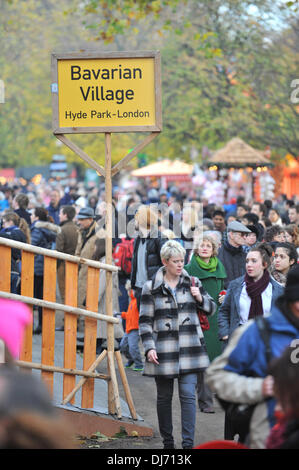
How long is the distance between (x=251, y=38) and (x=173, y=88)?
730 cm

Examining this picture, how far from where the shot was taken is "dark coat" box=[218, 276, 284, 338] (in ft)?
23.3

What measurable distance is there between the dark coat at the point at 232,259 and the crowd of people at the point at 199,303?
0.01 m

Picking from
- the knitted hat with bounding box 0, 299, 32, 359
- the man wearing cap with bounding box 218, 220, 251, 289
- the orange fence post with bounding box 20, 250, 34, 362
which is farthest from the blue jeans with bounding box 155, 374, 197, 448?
the knitted hat with bounding box 0, 299, 32, 359

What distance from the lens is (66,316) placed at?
7523 millimetres

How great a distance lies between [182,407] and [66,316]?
1.25m

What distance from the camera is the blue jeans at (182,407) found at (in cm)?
703

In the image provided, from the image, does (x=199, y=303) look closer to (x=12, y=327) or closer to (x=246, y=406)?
(x=246, y=406)

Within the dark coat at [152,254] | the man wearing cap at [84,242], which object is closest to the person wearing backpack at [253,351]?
the dark coat at [152,254]

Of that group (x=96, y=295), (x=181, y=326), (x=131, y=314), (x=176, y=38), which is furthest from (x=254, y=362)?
(x=176, y=38)

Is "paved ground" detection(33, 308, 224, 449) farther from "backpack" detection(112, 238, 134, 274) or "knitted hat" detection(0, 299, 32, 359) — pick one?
"knitted hat" detection(0, 299, 32, 359)

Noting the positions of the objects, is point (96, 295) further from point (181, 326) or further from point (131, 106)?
point (131, 106)

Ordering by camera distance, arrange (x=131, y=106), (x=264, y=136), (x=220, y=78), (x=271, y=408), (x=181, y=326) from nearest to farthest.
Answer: (x=271, y=408), (x=181, y=326), (x=131, y=106), (x=264, y=136), (x=220, y=78)

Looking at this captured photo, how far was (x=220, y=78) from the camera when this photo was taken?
29.4 metres

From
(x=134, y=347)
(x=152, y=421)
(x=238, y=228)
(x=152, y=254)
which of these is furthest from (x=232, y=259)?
(x=152, y=421)
